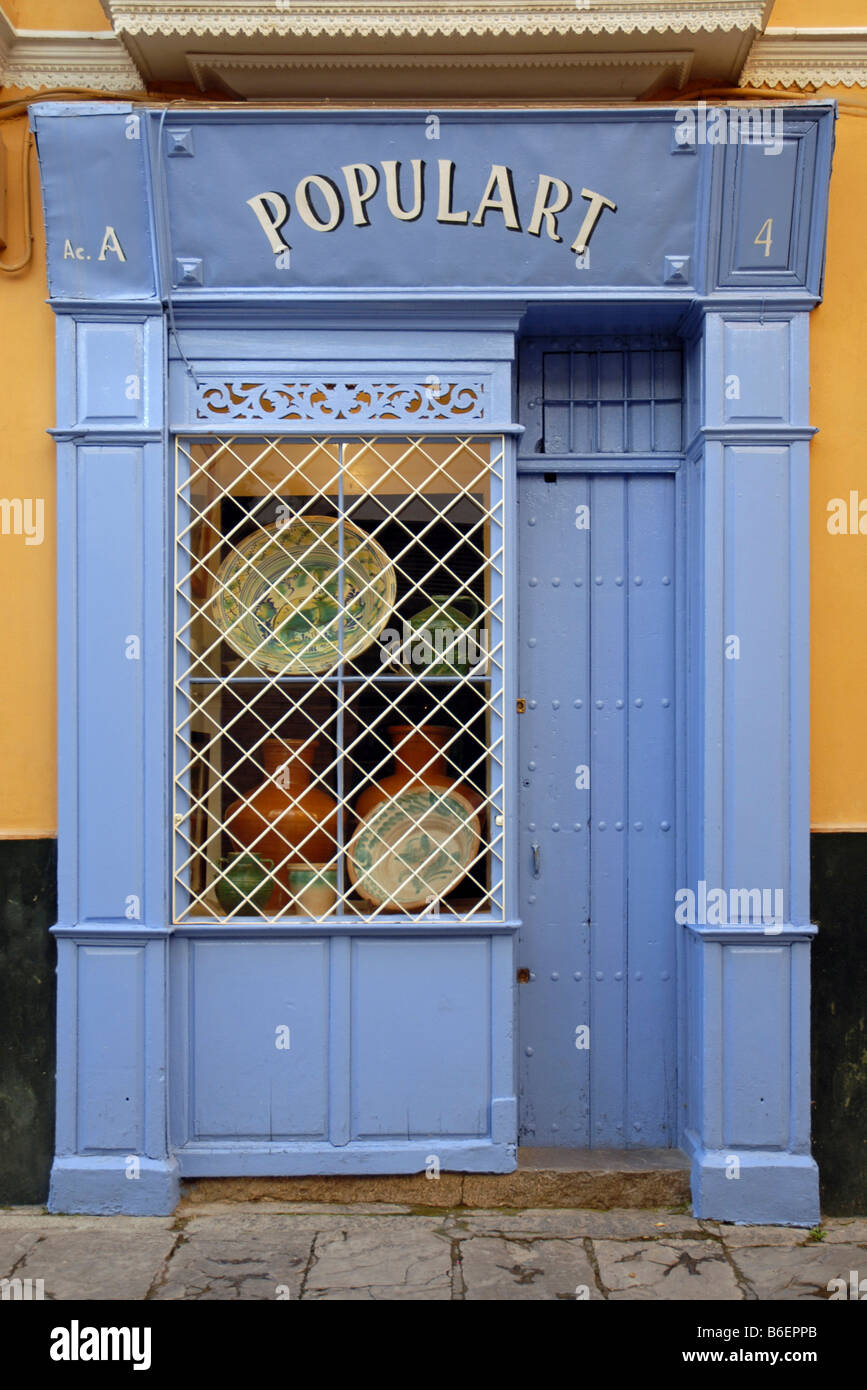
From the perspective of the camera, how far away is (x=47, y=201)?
163 inches

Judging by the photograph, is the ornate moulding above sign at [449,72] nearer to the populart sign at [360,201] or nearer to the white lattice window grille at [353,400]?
the populart sign at [360,201]

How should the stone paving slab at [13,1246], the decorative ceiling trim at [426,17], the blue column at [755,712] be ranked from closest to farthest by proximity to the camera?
1. the stone paving slab at [13,1246]
2. the decorative ceiling trim at [426,17]
3. the blue column at [755,712]

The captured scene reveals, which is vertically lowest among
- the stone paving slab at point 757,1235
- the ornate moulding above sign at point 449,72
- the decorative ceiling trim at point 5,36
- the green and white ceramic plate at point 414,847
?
the stone paving slab at point 757,1235

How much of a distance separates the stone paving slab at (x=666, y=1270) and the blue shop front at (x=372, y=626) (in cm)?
31

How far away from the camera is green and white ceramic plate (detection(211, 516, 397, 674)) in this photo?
14.3 feet

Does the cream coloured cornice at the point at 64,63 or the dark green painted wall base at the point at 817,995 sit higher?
the cream coloured cornice at the point at 64,63

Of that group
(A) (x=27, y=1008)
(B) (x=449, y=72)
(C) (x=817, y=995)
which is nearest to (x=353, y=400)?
(B) (x=449, y=72)

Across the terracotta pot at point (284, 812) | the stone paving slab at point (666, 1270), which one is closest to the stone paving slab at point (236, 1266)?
the stone paving slab at point (666, 1270)

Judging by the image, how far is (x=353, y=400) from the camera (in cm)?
430

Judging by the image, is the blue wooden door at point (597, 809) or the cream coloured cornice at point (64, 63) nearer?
the cream coloured cornice at point (64, 63)

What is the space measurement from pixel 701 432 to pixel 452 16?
1.71 m

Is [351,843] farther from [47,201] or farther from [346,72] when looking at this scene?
[346,72]

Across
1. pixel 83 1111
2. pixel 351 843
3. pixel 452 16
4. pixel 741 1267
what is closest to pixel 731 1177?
pixel 741 1267

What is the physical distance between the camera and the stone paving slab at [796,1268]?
3.65m
